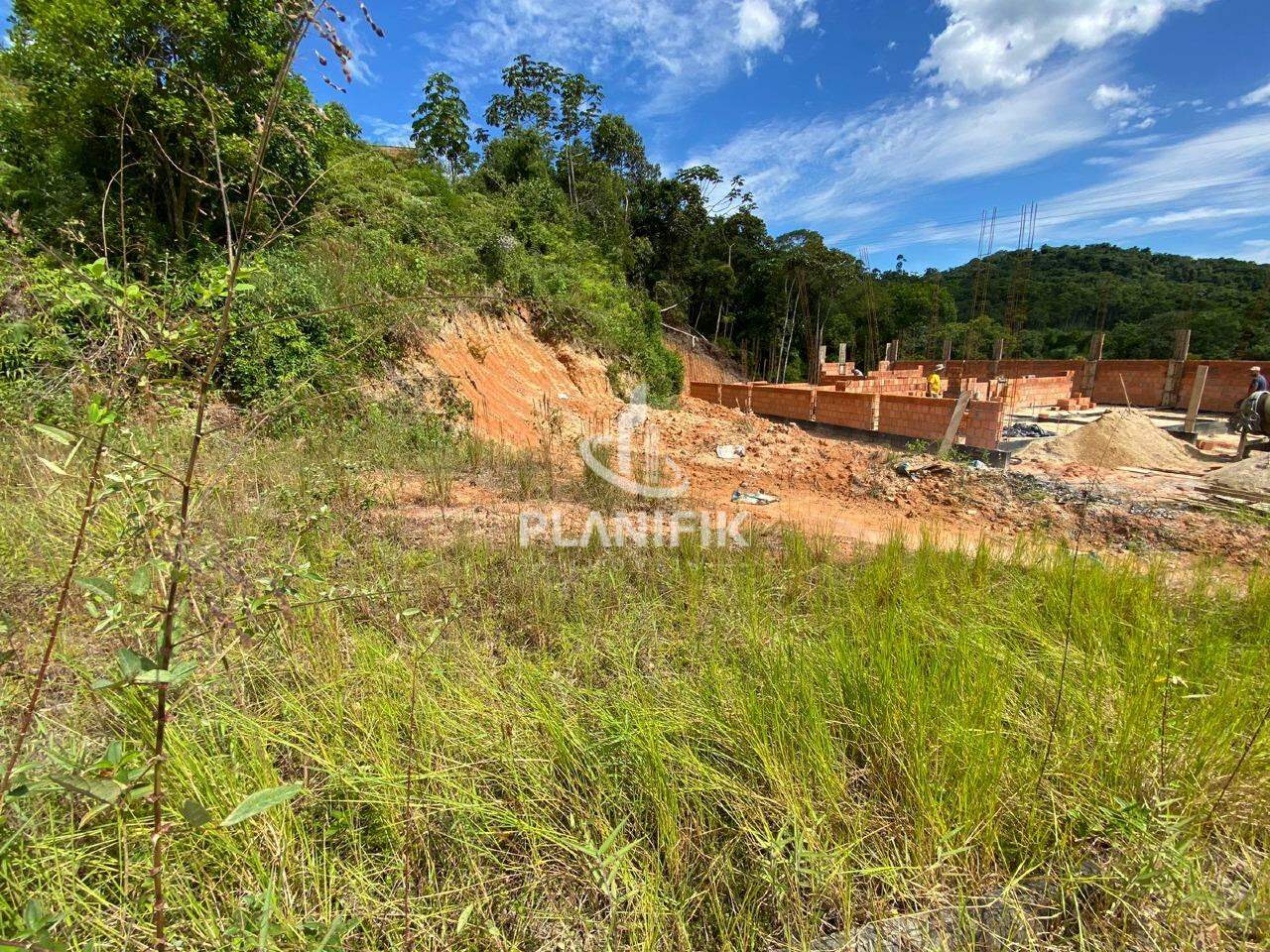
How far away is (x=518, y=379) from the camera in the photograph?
36.9 feet

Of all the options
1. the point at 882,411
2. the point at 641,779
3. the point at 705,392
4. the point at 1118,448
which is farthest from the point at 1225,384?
the point at 641,779

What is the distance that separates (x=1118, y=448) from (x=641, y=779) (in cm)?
1266

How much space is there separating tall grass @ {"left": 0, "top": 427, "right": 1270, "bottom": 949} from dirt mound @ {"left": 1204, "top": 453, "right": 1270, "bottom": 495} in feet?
24.0

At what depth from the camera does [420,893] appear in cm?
141

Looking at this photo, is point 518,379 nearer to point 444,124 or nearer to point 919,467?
point 919,467

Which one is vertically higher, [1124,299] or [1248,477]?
[1124,299]

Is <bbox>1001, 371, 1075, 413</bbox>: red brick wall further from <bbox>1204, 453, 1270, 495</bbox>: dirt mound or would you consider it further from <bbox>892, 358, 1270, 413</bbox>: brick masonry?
<bbox>1204, 453, 1270, 495</bbox>: dirt mound

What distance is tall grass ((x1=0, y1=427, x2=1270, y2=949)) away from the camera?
53.7 inches

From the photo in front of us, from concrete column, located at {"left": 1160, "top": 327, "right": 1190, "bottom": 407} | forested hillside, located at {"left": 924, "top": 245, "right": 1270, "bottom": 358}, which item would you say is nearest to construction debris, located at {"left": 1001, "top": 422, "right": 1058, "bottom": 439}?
concrete column, located at {"left": 1160, "top": 327, "right": 1190, "bottom": 407}

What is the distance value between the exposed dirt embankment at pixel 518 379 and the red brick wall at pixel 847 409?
520 cm

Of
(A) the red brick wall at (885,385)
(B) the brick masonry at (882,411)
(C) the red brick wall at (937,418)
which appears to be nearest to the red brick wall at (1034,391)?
(A) the red brick wall at (885,385)

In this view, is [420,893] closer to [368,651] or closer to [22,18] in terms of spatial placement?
[368,651]

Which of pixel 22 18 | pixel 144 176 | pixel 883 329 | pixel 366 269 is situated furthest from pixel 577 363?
pixel 883 329

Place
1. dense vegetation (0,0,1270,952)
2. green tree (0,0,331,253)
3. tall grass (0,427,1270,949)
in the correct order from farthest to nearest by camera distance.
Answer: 1. green tree (0,0,331,253)
2. tall grass (0,427,1270,949)
3. dense vegetation (0,0,1270,952)
